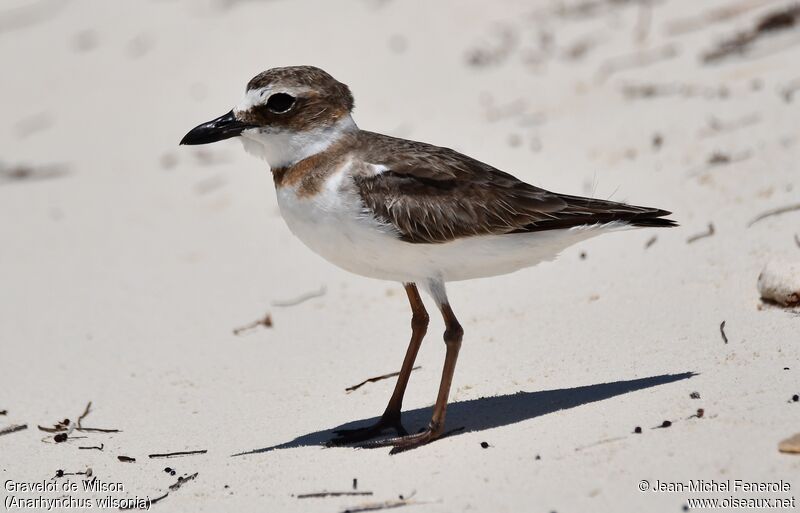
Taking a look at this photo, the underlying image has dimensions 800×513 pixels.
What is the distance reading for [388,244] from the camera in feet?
19.6

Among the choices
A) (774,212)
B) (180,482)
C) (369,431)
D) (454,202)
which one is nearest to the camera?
(180,482)

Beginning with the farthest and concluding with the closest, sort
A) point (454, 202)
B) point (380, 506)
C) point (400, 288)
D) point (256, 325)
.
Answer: point (400, 288) → point (256, 325) → point (454, 202) → point (380, 506)

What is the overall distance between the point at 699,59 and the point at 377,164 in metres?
6.68

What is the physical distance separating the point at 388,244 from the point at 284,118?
1.01 meters

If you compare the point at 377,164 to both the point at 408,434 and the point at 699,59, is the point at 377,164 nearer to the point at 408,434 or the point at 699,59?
the point at 408,434

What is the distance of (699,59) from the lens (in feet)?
38.8

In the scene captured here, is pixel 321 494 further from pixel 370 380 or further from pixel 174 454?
pixel 370 380

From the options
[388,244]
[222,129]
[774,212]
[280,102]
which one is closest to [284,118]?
[280,102]

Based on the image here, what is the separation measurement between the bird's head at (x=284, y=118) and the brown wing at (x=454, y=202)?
0.91ft

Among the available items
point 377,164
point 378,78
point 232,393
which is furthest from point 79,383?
point 378,78

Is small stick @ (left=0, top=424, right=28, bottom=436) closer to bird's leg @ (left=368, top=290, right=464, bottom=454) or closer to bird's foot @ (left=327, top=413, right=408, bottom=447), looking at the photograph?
bird's foot @ (left=327, top=413, right=408, bottom=447)

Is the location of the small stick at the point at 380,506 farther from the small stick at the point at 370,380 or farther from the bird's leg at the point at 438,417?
the small stick at the point at 370,380

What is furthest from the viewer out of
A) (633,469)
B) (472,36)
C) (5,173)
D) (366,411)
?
(472,36)

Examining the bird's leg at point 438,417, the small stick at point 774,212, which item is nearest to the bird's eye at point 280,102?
the bird's leg at point 438,417
